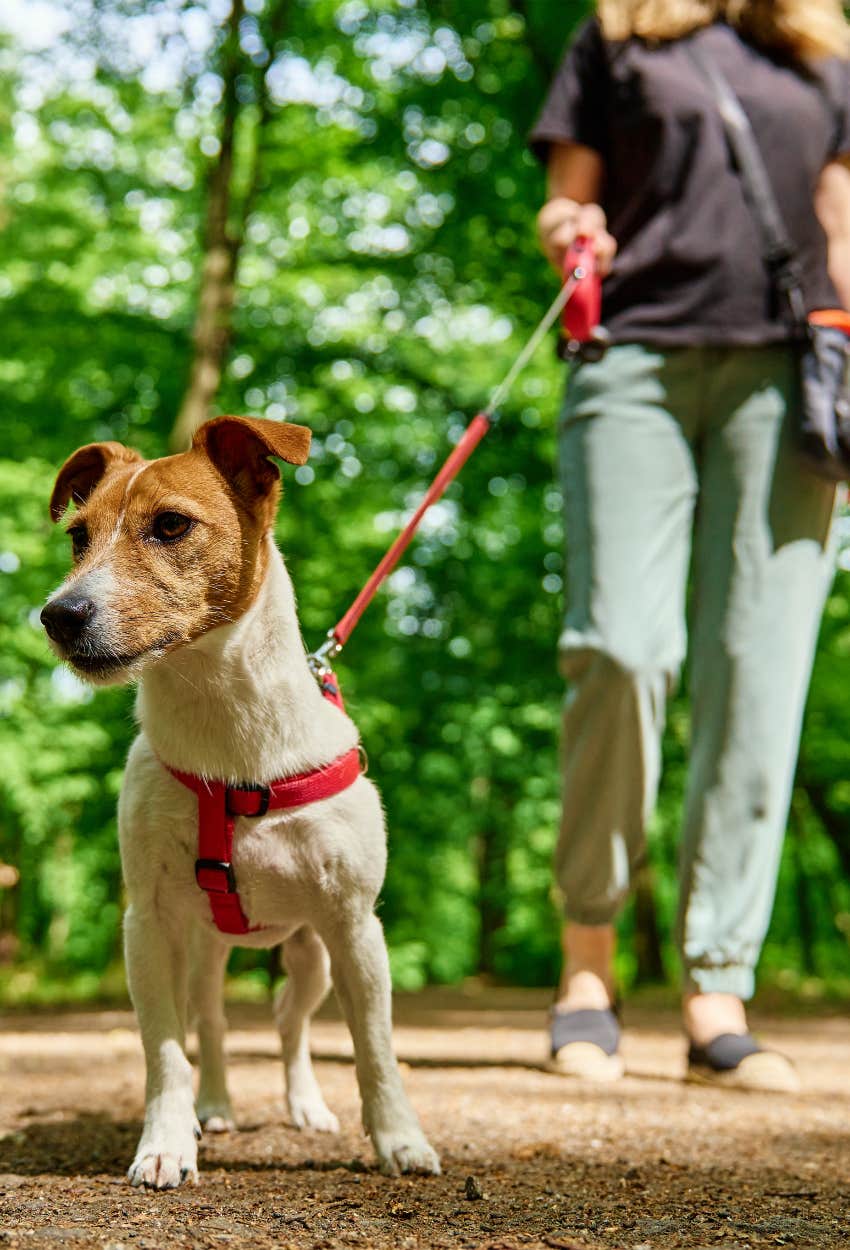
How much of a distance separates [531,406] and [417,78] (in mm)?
3398

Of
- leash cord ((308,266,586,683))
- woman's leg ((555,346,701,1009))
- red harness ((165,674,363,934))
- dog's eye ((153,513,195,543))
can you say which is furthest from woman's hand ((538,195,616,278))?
red harness ((165,674,363,934))

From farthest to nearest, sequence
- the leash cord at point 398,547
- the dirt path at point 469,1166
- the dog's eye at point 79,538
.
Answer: the leash cord at point 398,547 < the dog's eye at point 79,538 < the dirt path at point 469,1166

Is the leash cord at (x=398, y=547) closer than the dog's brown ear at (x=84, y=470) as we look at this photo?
No

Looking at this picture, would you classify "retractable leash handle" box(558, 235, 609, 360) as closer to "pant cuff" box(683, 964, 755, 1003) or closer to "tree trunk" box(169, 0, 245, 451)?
"pant cuff" box(683, 964, 755, 1003)

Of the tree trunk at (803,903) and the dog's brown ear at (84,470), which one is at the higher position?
the dog's brown ear at (84,470)

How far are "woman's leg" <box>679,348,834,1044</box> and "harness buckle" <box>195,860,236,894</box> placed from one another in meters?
1.79

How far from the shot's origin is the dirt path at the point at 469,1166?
2.11m

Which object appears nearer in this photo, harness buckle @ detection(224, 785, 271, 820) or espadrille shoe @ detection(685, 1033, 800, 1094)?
harness buckle @ detection(224, 785, 271, 820)

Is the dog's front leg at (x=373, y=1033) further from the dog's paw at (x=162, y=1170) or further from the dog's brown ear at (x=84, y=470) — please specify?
the dog's brown ear at (x=84, y=470)

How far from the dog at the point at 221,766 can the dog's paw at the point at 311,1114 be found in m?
0.53

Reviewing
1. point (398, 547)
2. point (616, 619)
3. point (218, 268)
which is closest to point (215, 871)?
point (398, 547)

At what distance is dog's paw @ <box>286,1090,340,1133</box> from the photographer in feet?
10.5

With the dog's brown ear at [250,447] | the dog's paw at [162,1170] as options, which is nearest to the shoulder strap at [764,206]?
the dog's brown ear at [250,447]

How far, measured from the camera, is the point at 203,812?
260cm
